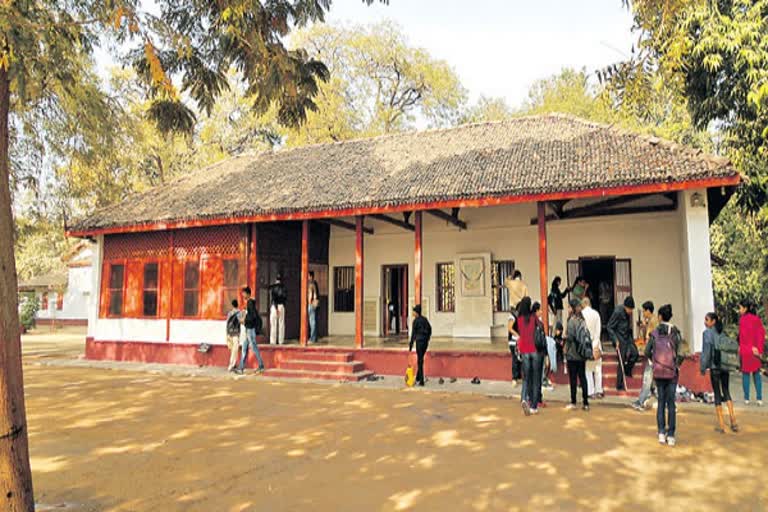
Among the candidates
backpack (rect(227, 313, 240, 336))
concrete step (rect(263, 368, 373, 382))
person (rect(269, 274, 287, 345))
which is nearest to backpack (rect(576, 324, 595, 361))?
concrete step (rect(263, 368, 373, 382))

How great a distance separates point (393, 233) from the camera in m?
13.9

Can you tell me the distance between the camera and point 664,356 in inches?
220

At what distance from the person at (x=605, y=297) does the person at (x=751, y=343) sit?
4.42 metres

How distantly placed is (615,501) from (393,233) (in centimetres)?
1026

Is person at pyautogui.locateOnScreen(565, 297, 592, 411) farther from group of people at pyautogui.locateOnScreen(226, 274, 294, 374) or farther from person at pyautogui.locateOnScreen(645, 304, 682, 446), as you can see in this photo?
group of people at pyautogui.locateOnScreen(226, 274, 294, 374)

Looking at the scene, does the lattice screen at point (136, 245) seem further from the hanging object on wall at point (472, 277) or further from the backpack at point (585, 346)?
the backpack at point (585, 346)

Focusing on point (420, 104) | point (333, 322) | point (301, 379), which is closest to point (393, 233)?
point (333, 322)

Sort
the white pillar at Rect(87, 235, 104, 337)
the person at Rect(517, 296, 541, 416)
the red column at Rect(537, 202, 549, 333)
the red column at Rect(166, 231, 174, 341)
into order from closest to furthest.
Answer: the person at Rect(517, 296, 541, 416), the red column at Rect(537, 202, 549, 333), the red column at Rect(166, 231, 174, 341), the white pillar at Rect(87, 235, 104, 337)

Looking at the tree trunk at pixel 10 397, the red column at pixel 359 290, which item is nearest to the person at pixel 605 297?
the red column at pixel 359 290

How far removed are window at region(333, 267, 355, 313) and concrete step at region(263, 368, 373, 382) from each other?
3.77m

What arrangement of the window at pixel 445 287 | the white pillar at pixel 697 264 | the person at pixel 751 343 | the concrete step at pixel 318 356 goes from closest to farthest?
the person at pixel 751 343
the white pillar at pixel 697 264
the concrete step at pixel 318 356
the window at pixel 445 287

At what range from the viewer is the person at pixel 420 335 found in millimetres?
9125

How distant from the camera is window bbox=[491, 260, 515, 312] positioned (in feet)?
41.9

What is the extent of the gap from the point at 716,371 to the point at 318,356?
712 centimetres
